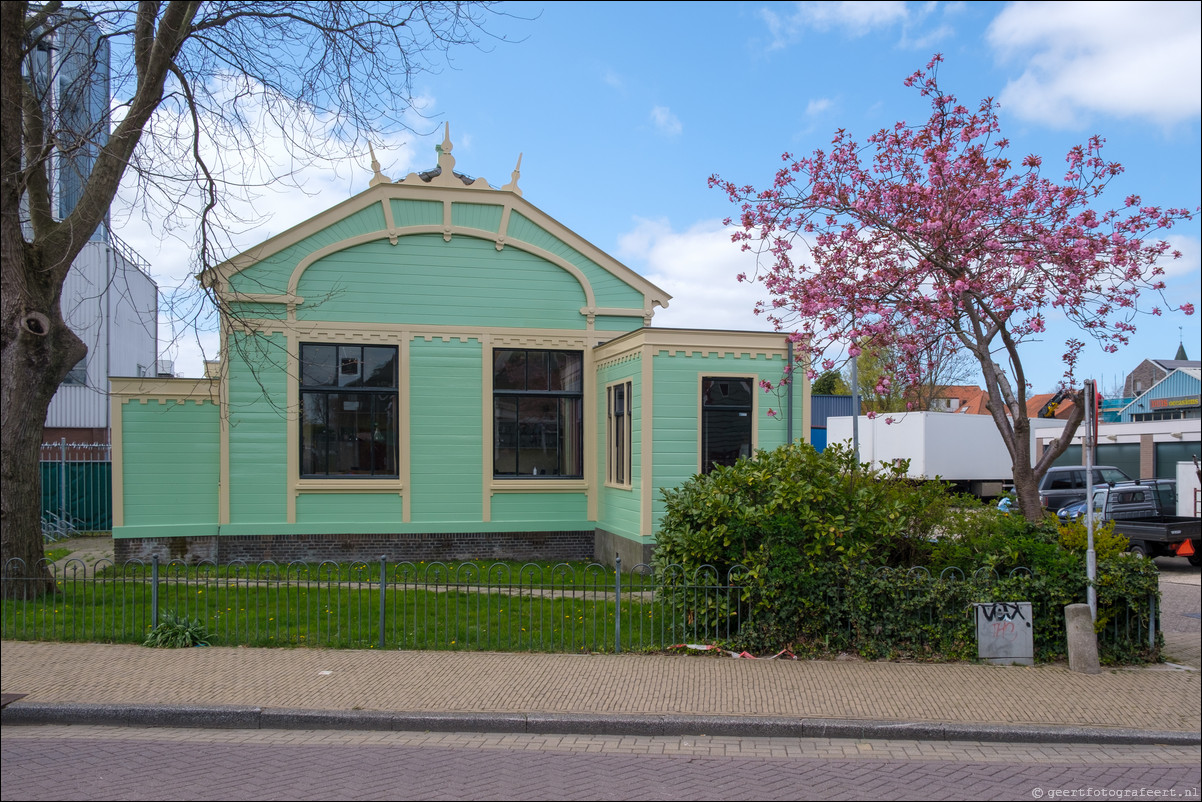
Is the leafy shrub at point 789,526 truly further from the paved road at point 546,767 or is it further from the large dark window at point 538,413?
the large dark window at point 538,413

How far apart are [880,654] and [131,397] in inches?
473

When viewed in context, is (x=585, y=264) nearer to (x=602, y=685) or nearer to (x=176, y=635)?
(x=176, y=635)

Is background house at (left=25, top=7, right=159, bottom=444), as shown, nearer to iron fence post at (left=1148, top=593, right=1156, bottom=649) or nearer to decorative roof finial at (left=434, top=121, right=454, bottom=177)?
decorative roof finial at (left=434, top=121, right=454, bottom=177)

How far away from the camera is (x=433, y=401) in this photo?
601 inches

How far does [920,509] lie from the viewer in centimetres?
941

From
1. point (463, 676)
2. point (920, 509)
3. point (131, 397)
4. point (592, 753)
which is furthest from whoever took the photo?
point (131, 397)

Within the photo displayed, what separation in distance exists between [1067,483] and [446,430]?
57.9ft

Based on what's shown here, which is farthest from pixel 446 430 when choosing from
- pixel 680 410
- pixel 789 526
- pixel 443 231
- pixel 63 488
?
pixel 63 488

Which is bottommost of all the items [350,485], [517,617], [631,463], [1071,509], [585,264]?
[517,617]

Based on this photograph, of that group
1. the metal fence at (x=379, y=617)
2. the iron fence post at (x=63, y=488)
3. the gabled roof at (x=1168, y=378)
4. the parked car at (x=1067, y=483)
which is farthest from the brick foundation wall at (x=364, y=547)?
the gabled roof at (x=1168, y=378)

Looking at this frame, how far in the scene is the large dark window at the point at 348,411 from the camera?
14906 mm

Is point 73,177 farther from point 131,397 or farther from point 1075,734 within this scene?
point 1075,734

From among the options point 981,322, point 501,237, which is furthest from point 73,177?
point 981,322

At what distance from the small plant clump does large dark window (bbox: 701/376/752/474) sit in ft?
24.5
